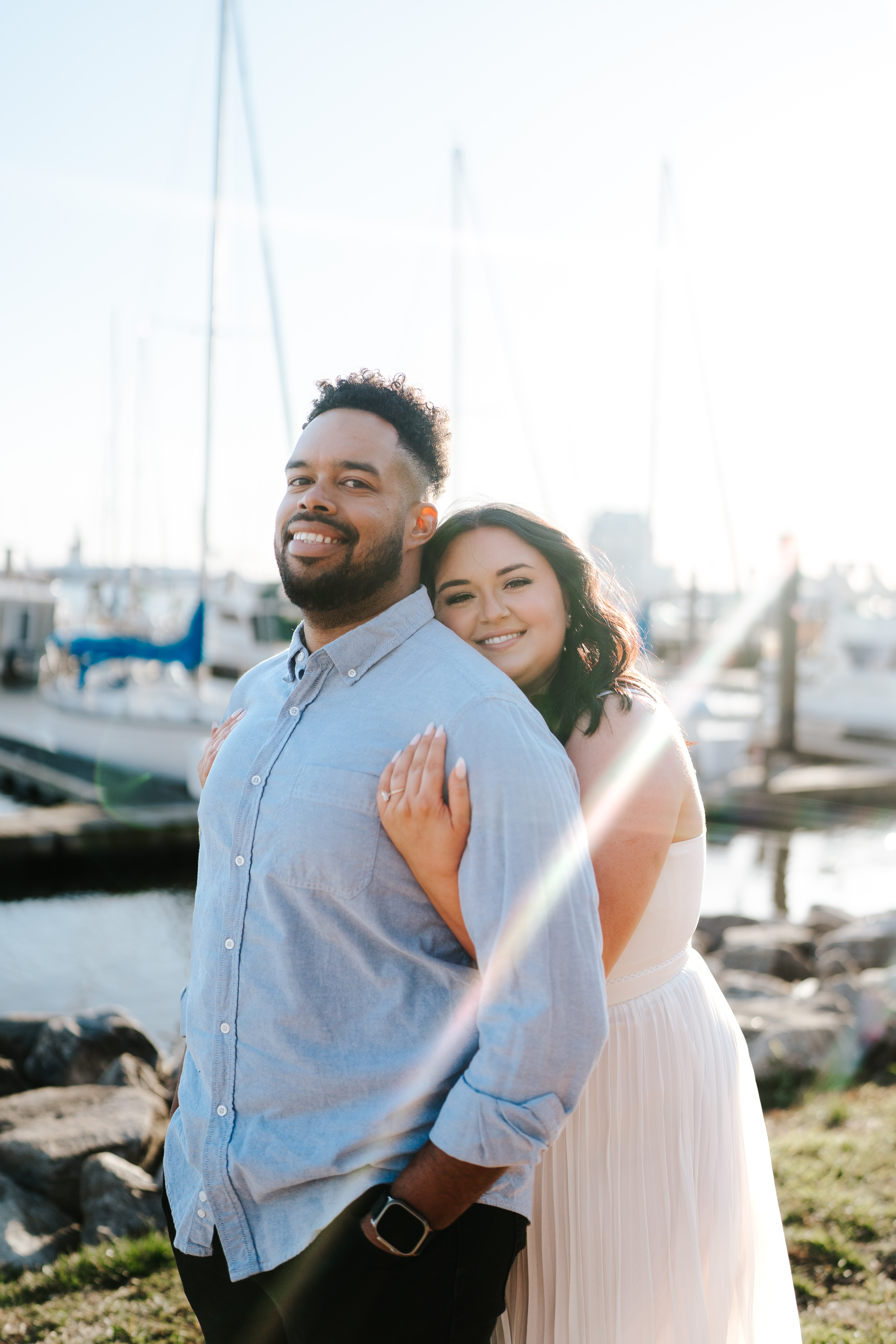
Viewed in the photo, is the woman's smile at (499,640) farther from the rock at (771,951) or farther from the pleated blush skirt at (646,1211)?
the rock at (771,951)

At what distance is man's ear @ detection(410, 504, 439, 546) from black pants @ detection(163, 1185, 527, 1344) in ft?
4.41

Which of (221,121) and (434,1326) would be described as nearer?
(434,1326)

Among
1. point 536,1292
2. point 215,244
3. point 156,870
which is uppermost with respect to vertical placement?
point 215,244

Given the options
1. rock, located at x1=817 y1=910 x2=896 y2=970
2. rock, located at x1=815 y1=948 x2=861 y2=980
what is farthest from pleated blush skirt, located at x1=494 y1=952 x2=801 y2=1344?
rock, located at x1=817 y1=910 x2=896 y2=970

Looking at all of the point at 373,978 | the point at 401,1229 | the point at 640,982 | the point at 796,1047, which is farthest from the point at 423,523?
the point at 796,1047

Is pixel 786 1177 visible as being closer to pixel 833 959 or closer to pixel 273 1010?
pixel 273 1010

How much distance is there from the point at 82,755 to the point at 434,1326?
700 inches

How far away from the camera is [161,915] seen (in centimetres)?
1134

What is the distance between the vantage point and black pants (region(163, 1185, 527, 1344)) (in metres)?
1.74

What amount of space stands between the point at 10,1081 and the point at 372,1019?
525cm

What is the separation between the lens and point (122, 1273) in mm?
3545

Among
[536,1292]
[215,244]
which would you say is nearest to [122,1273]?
[536,1292]

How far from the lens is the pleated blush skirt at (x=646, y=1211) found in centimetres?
212

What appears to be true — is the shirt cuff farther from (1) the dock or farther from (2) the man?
(1) the dock
